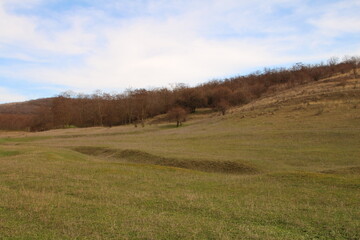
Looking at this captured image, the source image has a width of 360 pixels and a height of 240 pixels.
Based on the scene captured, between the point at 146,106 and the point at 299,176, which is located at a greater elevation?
the point at 146,106

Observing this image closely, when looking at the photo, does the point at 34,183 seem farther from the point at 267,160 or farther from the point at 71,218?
the point at 267,160

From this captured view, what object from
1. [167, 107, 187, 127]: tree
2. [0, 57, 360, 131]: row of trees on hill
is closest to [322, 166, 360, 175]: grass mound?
[167, 107, 187, 127]: tree

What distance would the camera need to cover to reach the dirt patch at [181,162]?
80.0 ft

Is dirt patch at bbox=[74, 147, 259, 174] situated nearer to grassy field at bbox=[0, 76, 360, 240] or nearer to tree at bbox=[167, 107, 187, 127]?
grassy field at bbox=[0, 76, 360, 240]

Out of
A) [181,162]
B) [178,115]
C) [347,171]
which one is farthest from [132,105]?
[347,171]

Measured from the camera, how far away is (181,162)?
27188mm

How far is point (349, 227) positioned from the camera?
874 centimetres

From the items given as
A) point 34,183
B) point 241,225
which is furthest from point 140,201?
point 34,183

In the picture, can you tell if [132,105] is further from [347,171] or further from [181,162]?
[347,171]

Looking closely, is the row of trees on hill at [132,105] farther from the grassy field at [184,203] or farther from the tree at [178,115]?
the grassy field at [184,203]

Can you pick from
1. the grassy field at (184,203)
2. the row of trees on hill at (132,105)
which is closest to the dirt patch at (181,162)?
the grassy field at (184,203)

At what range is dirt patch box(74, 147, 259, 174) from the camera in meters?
24.4

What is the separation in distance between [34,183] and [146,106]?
105 meters

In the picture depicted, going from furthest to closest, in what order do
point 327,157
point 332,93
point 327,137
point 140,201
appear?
1. point 332,93
2. point 327,137
3. point 327,157
4. point 140,201
